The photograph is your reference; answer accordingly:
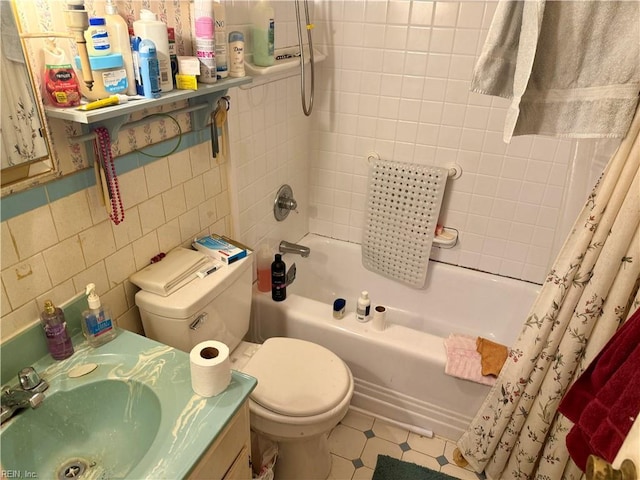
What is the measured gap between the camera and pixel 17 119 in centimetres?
99

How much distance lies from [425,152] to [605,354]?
144 centimetres

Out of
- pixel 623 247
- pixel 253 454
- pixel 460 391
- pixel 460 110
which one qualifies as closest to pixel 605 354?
pixel 623 247

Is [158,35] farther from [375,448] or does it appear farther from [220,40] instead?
[375,448]

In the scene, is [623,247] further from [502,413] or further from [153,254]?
[153,254]


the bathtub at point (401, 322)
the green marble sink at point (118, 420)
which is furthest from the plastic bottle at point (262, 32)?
the green marble sink at point (118, 420)

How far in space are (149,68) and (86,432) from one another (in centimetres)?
89

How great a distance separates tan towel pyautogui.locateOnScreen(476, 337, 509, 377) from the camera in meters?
1.72

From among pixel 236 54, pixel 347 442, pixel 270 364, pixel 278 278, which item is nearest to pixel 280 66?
pixel 236 54

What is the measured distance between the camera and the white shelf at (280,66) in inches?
65.7

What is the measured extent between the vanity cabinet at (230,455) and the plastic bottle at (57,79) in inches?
32.3

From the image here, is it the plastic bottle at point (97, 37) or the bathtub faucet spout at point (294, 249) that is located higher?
the plastic bottle at point (97, 37)

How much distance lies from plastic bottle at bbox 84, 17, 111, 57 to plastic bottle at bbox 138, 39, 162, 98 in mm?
78

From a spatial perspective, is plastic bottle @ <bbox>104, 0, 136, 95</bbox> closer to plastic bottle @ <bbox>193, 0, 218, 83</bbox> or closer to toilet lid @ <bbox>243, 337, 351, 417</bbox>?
plastic bottle @ <bbox>193, 0, 218, 83</bbox>

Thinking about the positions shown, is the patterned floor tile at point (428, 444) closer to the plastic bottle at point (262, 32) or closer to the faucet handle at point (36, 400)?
the faucet handle at point (36, 400)
